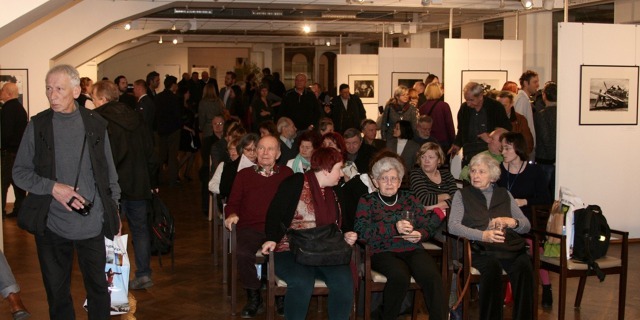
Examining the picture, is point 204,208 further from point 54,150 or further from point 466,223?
point 54,150

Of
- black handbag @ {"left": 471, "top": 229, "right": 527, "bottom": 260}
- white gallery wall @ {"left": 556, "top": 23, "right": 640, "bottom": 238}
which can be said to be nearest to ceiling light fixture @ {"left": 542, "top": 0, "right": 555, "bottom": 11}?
white gallery wall @ {"left": 556, "top": 23, "right": 640, "bottom": 238}

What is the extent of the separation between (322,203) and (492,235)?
1227mm

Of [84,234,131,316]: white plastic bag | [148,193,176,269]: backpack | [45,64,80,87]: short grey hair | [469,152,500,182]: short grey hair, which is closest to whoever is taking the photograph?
[45,64,80,87]: short grey hair

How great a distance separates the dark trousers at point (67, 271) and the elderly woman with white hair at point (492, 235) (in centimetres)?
253

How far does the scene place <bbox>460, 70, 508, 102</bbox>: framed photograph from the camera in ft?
43.6

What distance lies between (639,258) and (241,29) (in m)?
14.0

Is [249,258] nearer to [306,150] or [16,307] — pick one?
[16,307]

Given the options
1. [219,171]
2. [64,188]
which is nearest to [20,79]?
[219,171]

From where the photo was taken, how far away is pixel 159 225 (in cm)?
723

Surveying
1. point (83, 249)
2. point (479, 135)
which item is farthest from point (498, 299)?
point (479, 135)

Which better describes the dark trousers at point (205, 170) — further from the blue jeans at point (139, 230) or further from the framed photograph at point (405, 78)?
the framed photograph at point (405, 78)

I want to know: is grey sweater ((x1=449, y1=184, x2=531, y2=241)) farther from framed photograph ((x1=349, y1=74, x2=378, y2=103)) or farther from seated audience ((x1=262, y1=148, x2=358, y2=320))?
framed photograph ((x1=349, y1=74, x2=378, y2=103))

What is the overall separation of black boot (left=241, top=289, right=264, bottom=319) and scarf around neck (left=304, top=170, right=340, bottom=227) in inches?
39.0

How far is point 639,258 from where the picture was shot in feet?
28.3
